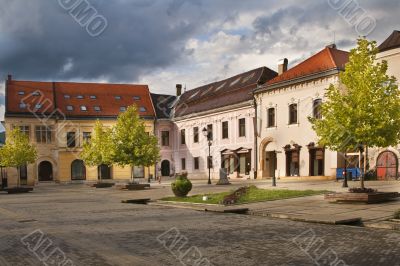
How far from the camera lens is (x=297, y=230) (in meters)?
11.4

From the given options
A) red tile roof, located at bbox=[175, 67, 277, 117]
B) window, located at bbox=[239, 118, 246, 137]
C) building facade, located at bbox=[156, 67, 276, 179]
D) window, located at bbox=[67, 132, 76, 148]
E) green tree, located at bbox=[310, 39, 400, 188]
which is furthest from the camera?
window, located at bbox=[67, 132, 76, 148]

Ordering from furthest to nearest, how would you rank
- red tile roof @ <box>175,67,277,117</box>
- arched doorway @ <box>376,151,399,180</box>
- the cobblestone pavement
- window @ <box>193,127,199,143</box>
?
window @ <box>193,127,199,143</box>
red tile roof @ <box>175,67,277,117</box>
arched doorway @ <box>376,151,399,180</box>
the cobblestone pavement

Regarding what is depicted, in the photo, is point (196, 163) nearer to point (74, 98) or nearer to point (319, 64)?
point (74, 98)

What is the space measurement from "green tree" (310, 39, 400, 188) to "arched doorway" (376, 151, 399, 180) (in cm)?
1405

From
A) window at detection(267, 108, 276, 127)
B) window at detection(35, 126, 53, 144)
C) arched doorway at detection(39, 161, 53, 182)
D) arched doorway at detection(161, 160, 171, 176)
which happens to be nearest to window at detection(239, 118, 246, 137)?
window at detection(267, 108, 276, 127)

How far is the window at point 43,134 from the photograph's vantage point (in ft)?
175

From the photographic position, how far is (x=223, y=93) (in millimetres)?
48062

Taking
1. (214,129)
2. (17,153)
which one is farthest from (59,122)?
(214,129)

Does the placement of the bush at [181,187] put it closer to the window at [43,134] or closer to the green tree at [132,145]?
the green tree at [132,145]

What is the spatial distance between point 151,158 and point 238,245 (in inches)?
1029

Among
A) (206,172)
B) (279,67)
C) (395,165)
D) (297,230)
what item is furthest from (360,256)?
(206,172)

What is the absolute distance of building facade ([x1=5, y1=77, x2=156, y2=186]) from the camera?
52500 millimetres

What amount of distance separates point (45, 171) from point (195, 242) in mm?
47553

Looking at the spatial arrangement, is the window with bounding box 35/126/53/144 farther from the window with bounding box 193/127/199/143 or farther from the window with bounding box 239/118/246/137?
the window with bounding box 239/118/246/137
